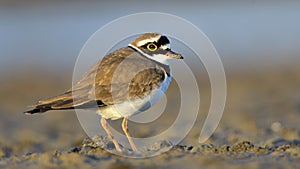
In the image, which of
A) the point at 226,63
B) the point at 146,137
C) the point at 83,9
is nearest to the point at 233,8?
the point at 83,9

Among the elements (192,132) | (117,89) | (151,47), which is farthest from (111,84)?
(192,132)

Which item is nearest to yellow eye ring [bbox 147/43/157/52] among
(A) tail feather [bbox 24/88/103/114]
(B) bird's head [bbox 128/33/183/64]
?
(B) bird's head [bbox 128/33/183/64]

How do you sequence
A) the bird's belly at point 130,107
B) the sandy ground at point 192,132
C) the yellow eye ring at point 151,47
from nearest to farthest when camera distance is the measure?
the sandy ground at point 192,132, the bird's belly at point 130,107, the yellow eye ring at point 151,47

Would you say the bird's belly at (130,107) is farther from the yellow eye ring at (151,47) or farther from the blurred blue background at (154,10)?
the blurred blue background at (154,10)

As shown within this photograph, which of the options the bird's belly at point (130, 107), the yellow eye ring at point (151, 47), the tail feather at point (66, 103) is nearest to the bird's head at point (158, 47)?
the yellow eye ring at point (151, 47)

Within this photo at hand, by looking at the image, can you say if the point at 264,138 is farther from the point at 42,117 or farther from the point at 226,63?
the point at 226,63

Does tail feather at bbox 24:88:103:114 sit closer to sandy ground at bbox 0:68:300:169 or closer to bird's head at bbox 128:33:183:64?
sandy ground at bbox 0:68:300:169

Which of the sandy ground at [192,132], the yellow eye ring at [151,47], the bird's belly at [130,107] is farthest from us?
the yellow eye ring at [151,47]
